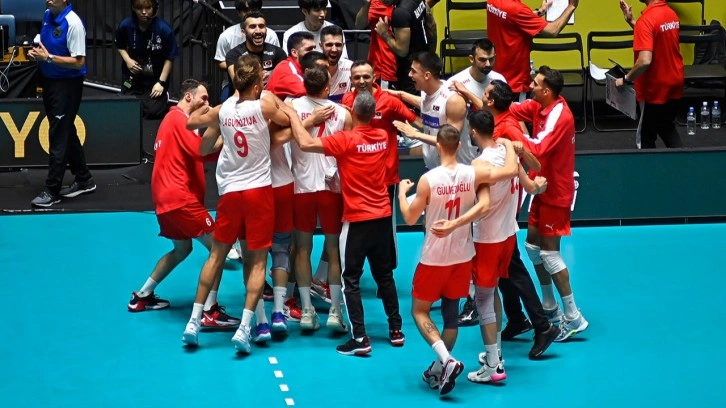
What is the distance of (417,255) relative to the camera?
38.7ft

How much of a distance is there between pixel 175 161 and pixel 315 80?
1351 mm

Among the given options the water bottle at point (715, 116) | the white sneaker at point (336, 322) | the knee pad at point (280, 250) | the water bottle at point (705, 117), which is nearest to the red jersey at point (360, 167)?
the knee pad at point (280, 250)

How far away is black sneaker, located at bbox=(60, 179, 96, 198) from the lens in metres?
13.2

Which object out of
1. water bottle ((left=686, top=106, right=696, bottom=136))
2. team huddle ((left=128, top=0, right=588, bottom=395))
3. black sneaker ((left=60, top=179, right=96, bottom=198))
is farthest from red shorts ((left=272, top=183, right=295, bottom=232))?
water bottle ((left=686, top=106, right=696, bottom=136))

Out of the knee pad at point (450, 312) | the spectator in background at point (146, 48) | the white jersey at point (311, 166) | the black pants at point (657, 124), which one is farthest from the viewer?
the spectator in background at point (146, 48)

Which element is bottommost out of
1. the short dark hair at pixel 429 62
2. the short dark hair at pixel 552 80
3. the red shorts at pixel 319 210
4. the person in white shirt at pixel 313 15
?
the red shorts at pixel 319 210

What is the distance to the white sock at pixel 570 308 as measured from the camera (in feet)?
30.6

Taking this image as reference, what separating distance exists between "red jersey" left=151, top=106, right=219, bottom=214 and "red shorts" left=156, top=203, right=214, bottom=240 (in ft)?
0.14

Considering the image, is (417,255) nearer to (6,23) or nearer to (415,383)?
(415,383)

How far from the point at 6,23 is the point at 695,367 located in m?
9.42

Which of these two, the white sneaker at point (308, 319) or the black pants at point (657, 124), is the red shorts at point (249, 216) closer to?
the white sneaker at point (308, 319)

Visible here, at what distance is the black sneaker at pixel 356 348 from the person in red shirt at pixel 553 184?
146 centimetres

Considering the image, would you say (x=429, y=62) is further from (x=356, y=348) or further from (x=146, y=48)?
(x=146, y=48)

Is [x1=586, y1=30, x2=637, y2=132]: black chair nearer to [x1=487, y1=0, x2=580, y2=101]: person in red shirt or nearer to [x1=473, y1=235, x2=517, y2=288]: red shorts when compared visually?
[x1=487, y1=0, x2=580, y2=101]: person in red shirt
